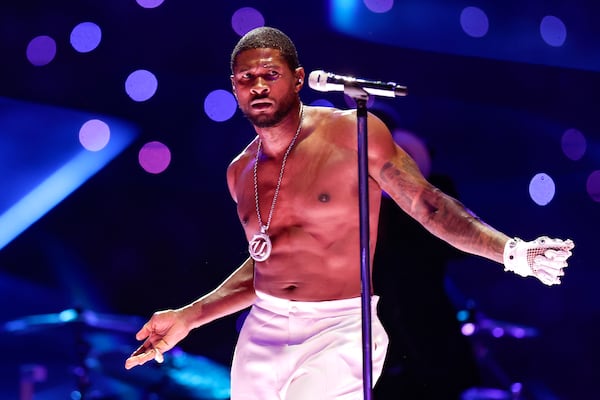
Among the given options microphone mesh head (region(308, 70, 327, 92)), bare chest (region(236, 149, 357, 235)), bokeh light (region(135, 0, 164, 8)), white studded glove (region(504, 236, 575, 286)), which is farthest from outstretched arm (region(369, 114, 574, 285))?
bokeh light (region(135, 0, 164, 8))

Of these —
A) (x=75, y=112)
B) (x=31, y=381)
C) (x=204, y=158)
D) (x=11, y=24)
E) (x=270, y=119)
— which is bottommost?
(x=31, y=381)

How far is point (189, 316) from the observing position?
2896 mm

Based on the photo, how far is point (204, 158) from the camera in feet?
15.7

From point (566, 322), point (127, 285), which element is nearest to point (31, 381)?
point (127, 285)

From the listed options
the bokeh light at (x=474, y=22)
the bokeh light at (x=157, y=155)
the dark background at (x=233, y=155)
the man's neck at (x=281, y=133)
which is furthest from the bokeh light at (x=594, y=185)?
the bokeh light at (x=157, y=155)

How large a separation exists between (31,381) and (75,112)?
164cm

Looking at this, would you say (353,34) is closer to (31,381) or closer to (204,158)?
(204,158)

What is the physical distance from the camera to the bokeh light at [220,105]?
4.74 meters

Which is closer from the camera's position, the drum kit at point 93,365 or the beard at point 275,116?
the beard at point 275,116

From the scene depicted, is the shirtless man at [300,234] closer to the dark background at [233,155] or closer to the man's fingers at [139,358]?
the man's fingers at [139,358]

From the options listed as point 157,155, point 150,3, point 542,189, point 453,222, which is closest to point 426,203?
point 453,222

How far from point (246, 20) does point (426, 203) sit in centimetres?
246

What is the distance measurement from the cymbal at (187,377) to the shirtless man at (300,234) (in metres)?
1.98

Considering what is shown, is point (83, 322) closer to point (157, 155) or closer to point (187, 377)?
point (187, 377)
